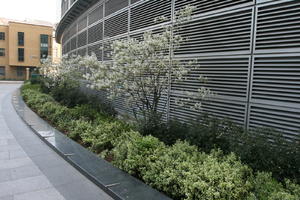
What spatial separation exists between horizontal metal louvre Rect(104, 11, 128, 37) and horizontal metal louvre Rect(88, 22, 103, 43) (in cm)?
63

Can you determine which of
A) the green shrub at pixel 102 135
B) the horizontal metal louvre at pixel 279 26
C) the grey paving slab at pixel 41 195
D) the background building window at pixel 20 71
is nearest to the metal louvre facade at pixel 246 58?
the horizontal metal louvre at pixel 279 26

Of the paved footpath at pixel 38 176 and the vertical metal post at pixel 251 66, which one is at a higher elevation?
the vertical metal post at pixel 251 66

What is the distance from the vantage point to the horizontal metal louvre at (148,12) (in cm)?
696

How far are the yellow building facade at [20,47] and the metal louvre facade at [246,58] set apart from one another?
151ft

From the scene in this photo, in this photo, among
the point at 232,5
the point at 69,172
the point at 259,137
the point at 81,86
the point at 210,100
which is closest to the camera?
the point at 259,137

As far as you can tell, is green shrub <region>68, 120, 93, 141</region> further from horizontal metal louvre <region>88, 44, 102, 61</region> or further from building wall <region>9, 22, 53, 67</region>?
building wall <region>9, 22, 53, 67</region>

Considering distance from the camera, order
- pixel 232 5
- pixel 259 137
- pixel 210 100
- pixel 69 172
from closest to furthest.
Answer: pixel 259 137 < pixel 69 172 < pixel 232 5 < pixel 210 100

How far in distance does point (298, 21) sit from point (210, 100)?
2.31 metres

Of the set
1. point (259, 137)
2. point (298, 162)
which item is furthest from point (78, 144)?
point (298, 162)

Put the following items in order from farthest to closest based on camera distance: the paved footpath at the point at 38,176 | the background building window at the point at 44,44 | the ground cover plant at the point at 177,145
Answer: the background building window at the point at 44,44
the paved footpath at the point at 38,176
the ground cover plant at the point at 177,145

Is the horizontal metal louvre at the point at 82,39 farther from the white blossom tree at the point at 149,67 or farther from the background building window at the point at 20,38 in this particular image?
the background building window at the point at 20,38

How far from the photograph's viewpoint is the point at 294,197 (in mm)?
2721

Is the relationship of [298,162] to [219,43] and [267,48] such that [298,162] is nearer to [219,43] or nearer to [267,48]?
[267,48]

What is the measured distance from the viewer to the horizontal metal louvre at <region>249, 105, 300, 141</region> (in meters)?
4.25
